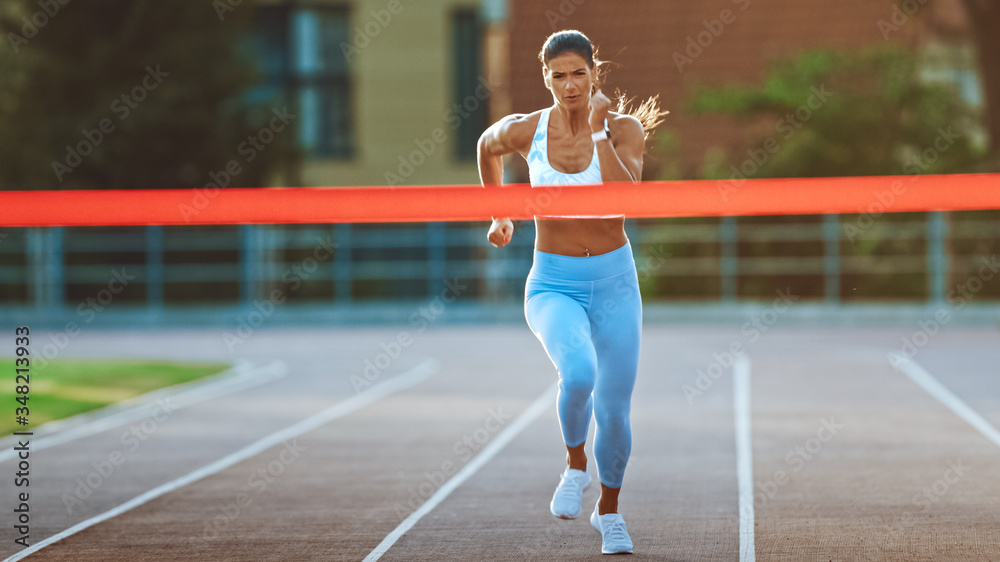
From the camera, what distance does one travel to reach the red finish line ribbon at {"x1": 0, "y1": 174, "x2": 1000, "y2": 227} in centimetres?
533

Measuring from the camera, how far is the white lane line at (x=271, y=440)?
7090 mm

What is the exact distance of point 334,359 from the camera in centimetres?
1908

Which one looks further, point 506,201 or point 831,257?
point 831,257

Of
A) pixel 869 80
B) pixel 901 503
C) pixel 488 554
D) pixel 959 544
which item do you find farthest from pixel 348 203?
pixel 869 80

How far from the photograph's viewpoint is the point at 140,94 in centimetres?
2795

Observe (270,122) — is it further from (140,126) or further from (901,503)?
(901,503)

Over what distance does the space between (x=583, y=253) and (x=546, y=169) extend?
1.24ft

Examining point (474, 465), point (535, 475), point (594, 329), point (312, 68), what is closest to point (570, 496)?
point (594, 329)

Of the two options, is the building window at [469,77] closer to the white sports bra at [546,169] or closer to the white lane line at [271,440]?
the white lane line at [271,440]

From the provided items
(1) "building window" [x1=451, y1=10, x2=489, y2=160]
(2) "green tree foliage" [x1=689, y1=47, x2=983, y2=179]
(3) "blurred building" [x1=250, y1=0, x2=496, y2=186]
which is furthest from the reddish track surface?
(1) "building window" [x1=451, y1=10, x2=489, y2=160]

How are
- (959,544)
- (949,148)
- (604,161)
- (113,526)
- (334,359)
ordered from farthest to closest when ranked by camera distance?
1. (949,148)
2. (334,359)
3. (113,526)
4. (959,544)
5. (604,161)

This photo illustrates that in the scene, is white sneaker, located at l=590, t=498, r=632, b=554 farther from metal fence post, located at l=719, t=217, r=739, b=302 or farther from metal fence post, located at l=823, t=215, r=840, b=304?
metal fence post, located at l=719, t=217, r=739, b=302

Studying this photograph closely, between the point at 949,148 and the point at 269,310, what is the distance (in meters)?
13.6

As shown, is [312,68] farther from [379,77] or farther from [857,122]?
[857,122]
